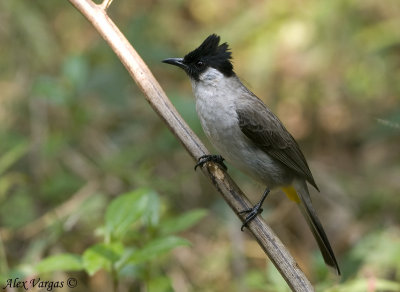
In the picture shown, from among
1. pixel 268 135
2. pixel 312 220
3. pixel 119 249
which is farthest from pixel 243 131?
pixel 119 249

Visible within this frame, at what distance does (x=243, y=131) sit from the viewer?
284cm

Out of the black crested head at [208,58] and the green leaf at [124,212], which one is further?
the black crested head at [208,58]

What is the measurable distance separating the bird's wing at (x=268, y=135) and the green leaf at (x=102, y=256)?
0.98 m

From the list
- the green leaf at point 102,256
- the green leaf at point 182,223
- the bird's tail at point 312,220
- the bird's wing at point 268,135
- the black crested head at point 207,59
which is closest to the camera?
the green leaf at point 102,256

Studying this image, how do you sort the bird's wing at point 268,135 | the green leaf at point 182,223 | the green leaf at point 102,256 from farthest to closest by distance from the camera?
the bird's wing at point 268,135 < the green leaf at point 182,223 < the green leaf at point 102,256

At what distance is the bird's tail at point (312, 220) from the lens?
2748mm

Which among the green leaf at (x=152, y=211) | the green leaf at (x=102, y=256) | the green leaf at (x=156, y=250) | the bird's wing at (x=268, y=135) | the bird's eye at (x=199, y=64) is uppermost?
the bird's eye at (x=199, y=64)


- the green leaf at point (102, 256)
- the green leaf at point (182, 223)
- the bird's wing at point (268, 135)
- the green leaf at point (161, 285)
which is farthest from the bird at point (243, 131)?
the green leaf at point (102, 256)

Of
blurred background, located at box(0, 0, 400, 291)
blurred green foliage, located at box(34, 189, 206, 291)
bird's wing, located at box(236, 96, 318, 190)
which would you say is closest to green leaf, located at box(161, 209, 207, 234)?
blurred green foliage, located at box(34, 189, 206, 291)

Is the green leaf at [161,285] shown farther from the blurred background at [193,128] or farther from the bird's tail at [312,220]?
the bird's tail at [312,220]

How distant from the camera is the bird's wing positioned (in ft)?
9.39

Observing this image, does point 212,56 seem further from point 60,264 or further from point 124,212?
point 60,264

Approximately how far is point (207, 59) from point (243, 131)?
→ 0.45m

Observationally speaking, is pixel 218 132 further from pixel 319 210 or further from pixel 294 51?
pixel 294 51
